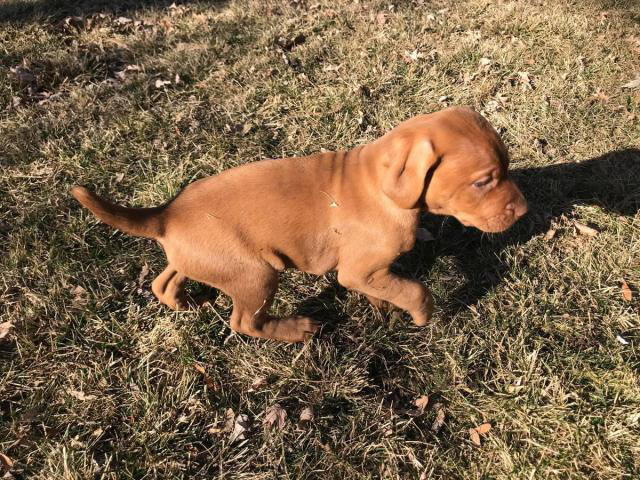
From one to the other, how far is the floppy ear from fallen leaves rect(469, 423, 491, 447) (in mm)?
1593

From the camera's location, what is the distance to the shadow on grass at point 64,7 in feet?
24.5

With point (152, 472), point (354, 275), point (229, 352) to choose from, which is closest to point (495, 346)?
point (354, 275)

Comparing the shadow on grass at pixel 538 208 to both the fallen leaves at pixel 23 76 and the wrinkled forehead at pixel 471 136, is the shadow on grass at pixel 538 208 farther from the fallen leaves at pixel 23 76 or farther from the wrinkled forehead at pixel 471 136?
the fallen leaves at pixel 23 76

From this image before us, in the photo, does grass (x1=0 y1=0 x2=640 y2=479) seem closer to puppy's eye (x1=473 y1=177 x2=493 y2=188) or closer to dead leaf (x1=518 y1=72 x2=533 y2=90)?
dead leaf (x1=518 y1=72 x2=533 y2=90)

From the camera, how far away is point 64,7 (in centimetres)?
795

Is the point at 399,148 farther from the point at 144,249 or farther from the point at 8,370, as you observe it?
the point at 8,370

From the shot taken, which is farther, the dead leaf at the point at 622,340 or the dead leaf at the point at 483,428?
the dead leaf at the point at 622,340

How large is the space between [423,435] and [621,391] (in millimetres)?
1368

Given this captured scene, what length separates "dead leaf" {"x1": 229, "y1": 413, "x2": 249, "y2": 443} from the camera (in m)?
3.19

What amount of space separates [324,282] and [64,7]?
723 centimetres

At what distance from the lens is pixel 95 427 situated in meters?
3.20

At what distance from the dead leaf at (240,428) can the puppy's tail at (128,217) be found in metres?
1.39

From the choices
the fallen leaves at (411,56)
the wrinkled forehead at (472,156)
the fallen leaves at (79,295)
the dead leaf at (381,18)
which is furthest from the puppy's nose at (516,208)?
the dead leaf at (381,18)

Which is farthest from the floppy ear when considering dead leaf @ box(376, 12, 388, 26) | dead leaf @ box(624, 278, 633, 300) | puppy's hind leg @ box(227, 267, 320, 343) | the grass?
dead leaf @ box(376, 12, 388, 26)
